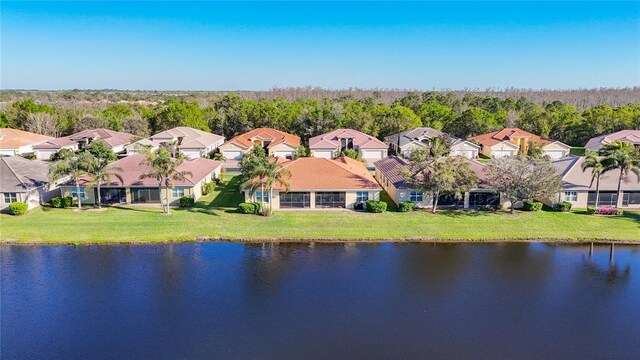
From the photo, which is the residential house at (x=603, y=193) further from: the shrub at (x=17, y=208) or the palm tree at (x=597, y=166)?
the shrub at (x=17, y=208)

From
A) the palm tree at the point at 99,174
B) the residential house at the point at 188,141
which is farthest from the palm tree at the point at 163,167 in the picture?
the residential house at the point at 188,141

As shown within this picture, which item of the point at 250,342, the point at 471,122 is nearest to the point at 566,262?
the point at 250,342

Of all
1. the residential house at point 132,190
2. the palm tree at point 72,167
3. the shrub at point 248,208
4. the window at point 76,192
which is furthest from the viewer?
the window at point 76,192

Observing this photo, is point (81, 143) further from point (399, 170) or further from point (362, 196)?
point (399, 170)

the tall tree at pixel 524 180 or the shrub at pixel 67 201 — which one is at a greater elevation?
the tall tree at pixel 524 180

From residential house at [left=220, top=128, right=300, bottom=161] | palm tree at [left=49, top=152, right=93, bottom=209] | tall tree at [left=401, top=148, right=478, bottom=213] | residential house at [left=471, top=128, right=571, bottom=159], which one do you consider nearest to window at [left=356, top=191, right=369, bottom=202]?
tall tree at [left=401, top=148, right=478, bottom=213]

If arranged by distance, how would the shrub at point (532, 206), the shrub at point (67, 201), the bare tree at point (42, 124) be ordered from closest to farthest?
the shrub at point (532, 206) < the shrub at point (67, 201) < the bare tree at point (42, 124)

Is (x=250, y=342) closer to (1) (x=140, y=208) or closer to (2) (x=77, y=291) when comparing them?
(2) (x=77, y=291)
